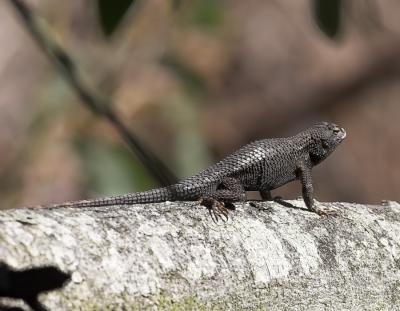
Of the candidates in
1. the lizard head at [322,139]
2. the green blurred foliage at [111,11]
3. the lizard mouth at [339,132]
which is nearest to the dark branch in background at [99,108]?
the green blurred foliage at [111,11]

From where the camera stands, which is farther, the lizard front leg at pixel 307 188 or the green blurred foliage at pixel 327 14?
the lizard front leg at pixel 307 188

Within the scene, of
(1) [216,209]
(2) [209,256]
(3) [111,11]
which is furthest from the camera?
(1) [216,209]

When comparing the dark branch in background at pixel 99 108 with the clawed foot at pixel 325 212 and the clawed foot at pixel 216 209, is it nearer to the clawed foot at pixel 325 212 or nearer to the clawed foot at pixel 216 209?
the clawed foot at pixel 216 209

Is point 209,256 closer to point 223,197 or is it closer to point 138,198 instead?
point 138,198

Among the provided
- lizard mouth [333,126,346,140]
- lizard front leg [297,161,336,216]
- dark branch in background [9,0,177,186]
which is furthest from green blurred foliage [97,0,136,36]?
lizard mouth [333,126,346,140]

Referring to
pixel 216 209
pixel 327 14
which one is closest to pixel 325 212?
pixel 216 209

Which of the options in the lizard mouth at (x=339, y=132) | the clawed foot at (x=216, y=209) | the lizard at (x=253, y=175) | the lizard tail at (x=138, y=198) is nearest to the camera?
the clawed foot at (x=216, y=209)

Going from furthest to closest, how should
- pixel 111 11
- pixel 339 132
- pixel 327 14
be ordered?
pixel 339 132, pixel 327 14, pixel 111 11
